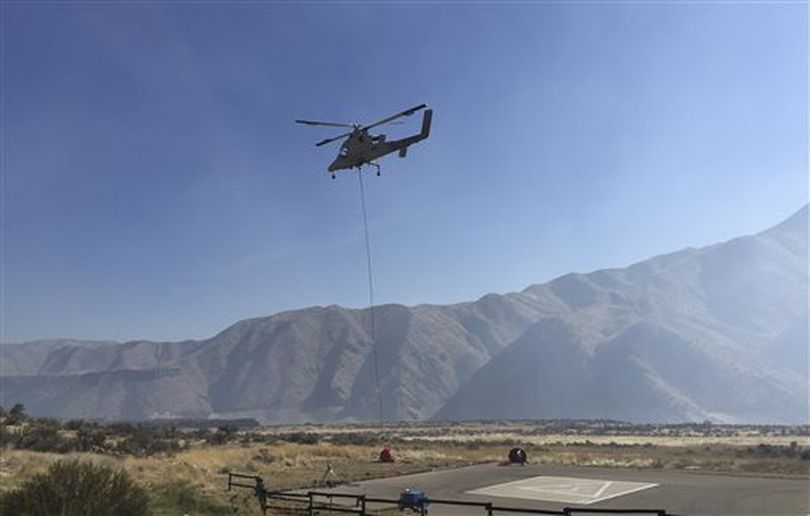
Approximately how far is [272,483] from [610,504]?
669 inches

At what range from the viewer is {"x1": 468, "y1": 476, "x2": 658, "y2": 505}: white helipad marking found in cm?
3050

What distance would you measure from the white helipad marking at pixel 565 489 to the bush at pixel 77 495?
55.9ft

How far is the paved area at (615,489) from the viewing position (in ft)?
88.2

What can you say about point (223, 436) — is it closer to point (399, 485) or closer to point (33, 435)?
point (33, 435)

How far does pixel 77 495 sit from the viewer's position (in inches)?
691

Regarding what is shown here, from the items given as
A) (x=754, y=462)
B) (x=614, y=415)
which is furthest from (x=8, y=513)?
(x=614, y=415)

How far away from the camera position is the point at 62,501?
56.5 feet

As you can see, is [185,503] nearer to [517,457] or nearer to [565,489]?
[565,489]

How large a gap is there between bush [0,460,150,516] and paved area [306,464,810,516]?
11.2m

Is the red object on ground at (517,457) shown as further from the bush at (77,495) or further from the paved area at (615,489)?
the bush at (77,495)

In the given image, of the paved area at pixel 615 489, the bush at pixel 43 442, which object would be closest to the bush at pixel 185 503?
the paved area at pixel 615 489

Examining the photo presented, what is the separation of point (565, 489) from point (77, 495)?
70.6 feet

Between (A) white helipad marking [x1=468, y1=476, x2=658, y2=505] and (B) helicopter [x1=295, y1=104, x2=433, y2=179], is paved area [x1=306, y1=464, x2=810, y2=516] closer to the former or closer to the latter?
(A) white helipad marking [x1=468, y1=476, x2=658, y2=505]

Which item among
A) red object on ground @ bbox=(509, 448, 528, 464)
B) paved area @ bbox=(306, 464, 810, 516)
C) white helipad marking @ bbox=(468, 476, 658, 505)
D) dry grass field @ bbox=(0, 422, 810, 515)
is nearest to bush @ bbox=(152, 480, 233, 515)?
dry grass field @ bbox=(0, 422, 810, 515)
